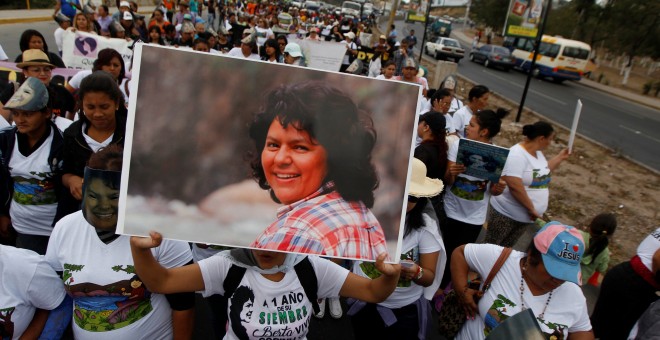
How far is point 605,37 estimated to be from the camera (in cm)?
3431

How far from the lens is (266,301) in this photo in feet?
6.37

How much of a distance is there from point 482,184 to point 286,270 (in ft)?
7.87

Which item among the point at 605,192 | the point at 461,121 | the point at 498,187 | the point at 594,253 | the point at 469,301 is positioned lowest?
the point at 605,192

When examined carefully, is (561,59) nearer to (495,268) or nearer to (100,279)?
(495,268)

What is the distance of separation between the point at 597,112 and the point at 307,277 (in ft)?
64.5

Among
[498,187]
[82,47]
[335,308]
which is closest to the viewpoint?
[498,187]

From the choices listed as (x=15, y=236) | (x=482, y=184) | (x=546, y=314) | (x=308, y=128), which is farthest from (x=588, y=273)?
(x=15, y=236)

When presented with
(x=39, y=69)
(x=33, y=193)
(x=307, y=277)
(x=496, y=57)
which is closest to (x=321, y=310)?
(x=307, y=277)

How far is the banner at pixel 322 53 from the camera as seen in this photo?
9.39 metres

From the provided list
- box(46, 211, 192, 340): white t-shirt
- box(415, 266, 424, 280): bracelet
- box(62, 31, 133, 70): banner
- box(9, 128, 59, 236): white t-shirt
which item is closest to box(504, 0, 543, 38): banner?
box(62, 31, 133, 70): banner

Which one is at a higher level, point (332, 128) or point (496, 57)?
point (332, 128)

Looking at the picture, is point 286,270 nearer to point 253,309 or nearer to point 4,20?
point 253,309

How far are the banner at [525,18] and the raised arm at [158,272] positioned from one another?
16967 millimetres

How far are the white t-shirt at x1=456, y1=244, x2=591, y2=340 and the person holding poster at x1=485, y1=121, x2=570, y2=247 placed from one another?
154 centimetres
